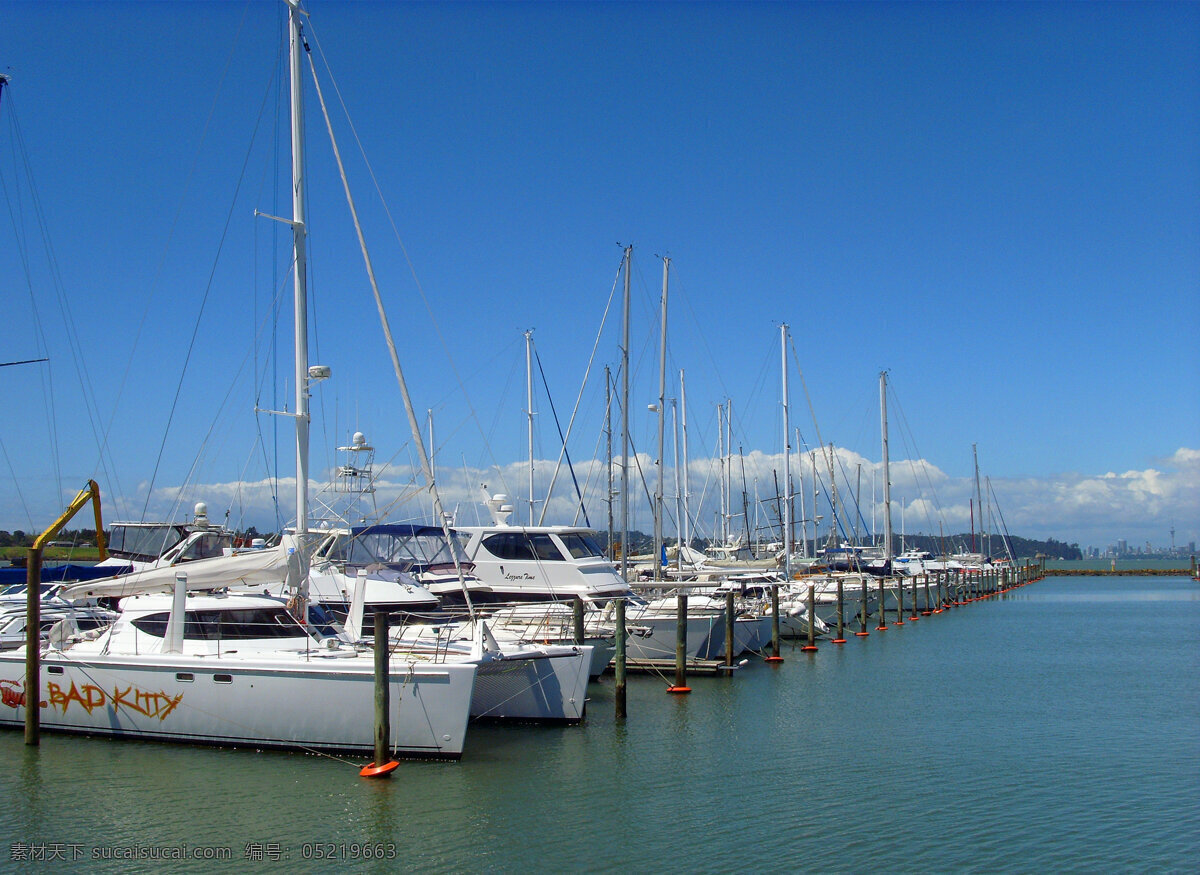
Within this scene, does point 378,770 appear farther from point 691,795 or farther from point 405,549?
point 405,549

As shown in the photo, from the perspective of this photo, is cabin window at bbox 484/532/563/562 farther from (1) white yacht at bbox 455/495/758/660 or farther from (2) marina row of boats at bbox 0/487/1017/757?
(2) marina row of boats at bbox 0/487/1017/757

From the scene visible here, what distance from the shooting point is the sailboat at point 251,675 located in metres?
14.7

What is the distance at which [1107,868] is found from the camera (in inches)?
444

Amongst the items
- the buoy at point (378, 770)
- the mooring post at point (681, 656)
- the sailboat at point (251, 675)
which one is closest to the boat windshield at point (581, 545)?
the mooring post at point (681, 656)

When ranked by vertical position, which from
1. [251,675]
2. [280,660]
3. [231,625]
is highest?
[231,625]

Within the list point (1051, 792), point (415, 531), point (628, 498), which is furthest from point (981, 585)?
point (1051, 792)

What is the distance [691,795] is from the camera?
45.4 ft

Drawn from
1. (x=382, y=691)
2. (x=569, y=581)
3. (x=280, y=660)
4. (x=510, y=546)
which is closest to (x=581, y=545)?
(x=569, y=581)

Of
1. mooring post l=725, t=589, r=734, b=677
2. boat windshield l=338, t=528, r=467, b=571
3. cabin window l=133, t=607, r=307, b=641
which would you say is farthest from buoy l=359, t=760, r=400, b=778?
boat windshield l=338, t=528, r=467, b=571

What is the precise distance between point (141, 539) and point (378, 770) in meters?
16.8

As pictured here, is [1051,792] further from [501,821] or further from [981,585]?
[981,585]

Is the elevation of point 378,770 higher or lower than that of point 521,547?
lower

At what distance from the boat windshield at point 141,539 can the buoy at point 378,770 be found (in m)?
14.9

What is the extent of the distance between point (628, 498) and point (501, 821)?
61.6 ft
